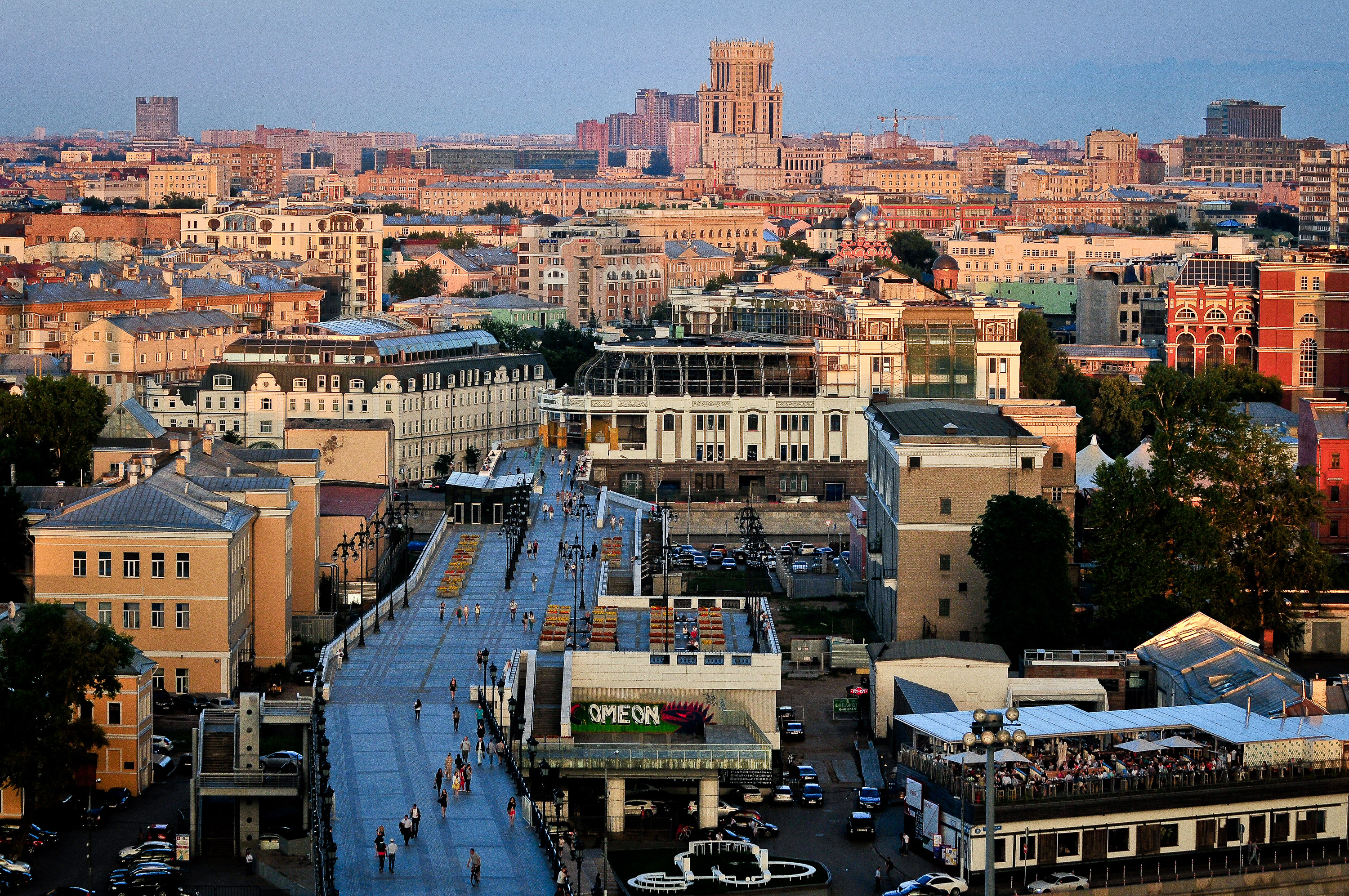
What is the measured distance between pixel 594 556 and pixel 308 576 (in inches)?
302

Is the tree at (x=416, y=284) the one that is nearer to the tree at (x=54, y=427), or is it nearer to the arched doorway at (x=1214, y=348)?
the arched doorway at (x=1214, y=348)

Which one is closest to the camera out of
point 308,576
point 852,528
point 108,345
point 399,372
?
point 308,576

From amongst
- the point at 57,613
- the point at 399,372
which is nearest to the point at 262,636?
the point at 57,613

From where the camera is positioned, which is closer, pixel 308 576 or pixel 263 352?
pixel 308 576

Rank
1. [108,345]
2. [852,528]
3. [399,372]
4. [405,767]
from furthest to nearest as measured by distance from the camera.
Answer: [108,345], [399,372], [852,528], [405,767]

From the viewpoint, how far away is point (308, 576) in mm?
56281

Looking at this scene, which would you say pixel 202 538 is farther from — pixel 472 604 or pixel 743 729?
pixel 743 729

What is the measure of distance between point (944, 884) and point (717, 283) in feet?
335

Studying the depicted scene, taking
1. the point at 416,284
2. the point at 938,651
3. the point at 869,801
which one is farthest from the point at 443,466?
the point at 416,284

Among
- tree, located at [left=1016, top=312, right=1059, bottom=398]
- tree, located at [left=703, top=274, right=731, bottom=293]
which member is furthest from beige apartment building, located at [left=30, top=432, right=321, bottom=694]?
tree, located at [left=703, top=274, right=731, bottom=293]

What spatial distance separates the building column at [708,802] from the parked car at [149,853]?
9009 millimetres

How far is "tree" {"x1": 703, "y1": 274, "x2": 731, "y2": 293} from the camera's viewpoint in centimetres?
12276

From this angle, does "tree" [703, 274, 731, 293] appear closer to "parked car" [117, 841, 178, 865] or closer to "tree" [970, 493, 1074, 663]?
"tree" [970, 493, 1074, 663]

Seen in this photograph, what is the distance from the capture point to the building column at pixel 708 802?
4069cm
